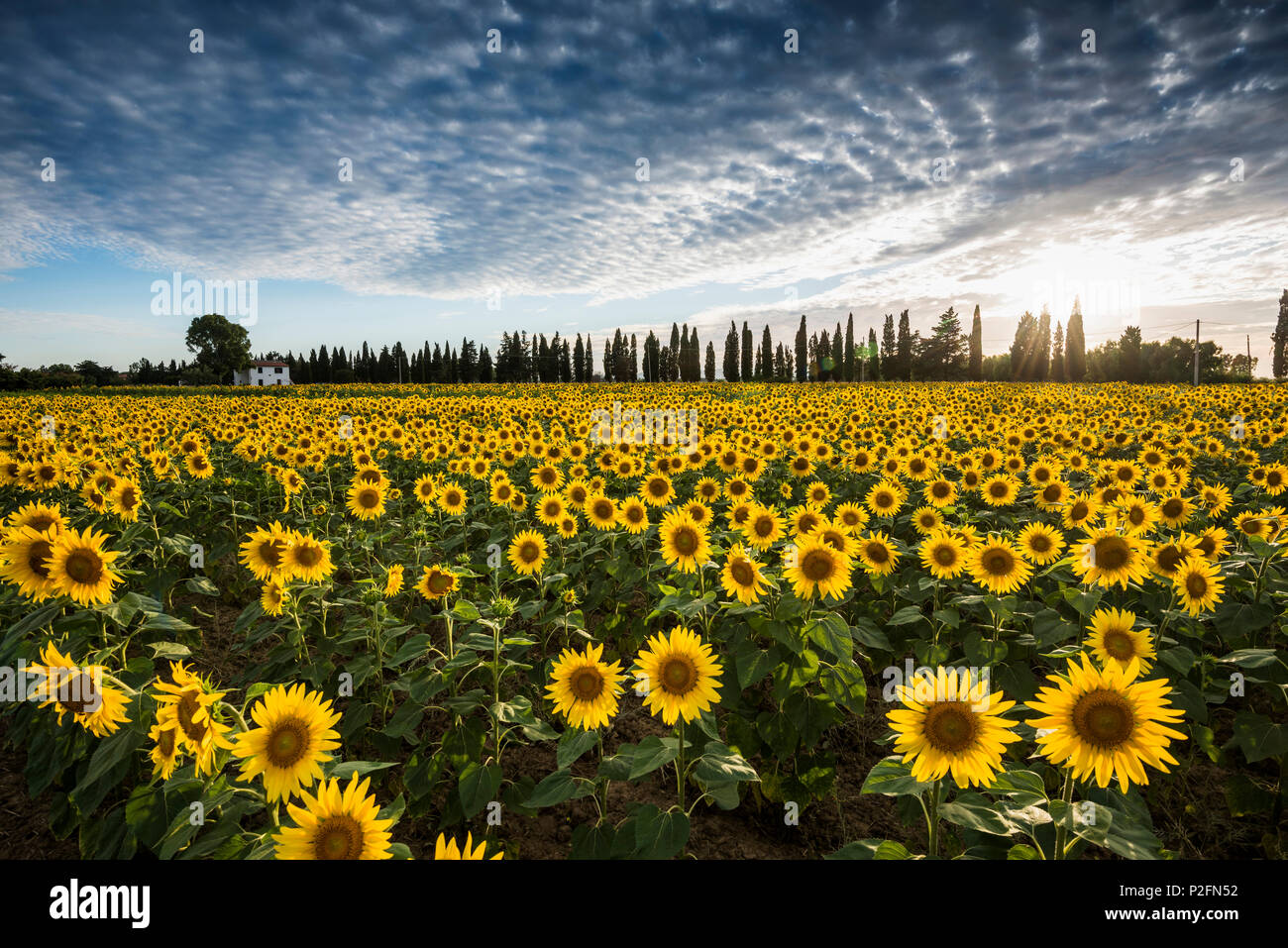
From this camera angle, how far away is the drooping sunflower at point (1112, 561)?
451 cm

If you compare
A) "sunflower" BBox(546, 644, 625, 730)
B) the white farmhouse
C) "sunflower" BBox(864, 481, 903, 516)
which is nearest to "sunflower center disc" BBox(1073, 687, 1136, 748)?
"sunflower" BBox(546, 644, 625, 730)

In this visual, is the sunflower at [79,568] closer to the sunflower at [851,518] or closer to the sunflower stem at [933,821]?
the sunflower stem at [933,821]

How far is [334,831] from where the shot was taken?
2.04 m

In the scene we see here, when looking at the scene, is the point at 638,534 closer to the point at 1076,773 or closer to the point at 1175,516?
the point at 1076,773

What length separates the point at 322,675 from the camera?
14.6 feet

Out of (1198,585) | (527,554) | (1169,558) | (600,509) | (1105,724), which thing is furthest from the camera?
(600,509)

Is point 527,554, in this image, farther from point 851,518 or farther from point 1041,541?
point 1041,541

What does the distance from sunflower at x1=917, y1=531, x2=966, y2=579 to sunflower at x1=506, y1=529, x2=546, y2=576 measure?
12.2 ft

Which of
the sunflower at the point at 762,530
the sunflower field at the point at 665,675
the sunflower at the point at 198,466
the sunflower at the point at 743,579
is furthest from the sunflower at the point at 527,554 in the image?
the sunflower at the point at 198,466

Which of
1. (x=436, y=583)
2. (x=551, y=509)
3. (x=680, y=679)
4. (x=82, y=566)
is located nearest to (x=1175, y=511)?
(x=680, y=679)

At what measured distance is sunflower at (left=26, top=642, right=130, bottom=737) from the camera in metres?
2.78

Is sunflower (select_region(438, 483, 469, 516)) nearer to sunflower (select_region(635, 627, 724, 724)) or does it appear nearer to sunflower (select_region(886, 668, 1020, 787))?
sunflower (select_region(635, 627, 724, 724))

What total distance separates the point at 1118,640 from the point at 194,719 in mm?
4835

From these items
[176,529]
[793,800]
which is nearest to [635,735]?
[793,800]
